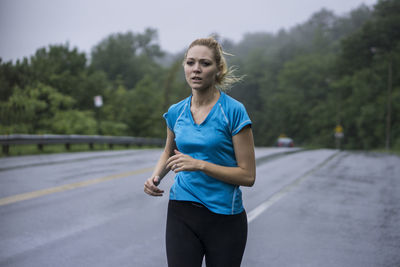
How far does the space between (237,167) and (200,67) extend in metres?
0.63

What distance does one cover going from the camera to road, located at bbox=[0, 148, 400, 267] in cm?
519

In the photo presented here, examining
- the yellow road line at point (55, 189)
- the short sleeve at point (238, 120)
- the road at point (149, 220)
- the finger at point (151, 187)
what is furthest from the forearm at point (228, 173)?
the yellow road line at point (55, 189)

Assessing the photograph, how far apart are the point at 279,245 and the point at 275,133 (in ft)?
272

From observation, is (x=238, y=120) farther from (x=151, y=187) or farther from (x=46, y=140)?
(x=46, y=140)

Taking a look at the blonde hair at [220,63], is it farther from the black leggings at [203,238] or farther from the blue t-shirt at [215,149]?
the black leggings at [203,238]

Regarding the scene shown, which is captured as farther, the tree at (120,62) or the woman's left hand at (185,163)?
the tree at (120,62)

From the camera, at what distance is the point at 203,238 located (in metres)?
2.61

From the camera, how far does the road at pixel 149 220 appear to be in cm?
519

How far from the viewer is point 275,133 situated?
87625 mm

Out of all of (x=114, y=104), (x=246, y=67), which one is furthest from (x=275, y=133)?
(x=114, y=104)

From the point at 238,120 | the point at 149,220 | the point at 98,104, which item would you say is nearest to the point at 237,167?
the point at 238,120

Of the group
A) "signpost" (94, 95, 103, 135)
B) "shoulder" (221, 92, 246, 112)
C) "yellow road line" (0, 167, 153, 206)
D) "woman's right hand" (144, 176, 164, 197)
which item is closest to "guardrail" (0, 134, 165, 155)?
"signpost" (94, 95, 103, 135)

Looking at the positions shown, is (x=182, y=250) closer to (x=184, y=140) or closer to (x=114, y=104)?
(x=184, y=140)

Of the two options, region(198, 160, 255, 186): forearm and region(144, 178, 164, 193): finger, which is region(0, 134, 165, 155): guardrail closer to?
region(144, 178, 164, 193): finger
